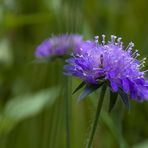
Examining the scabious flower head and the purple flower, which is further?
the purple flower

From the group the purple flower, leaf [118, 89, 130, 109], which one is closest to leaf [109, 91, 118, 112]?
leaf [118, 89, 130, 109]

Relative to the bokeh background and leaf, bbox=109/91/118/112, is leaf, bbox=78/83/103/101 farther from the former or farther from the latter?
the bokeh background

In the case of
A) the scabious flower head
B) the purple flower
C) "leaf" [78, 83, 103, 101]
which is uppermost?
the purple flower

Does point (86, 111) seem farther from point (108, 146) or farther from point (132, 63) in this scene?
point (132, 63)

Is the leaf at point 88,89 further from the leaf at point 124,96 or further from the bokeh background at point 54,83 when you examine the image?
the bokeh background at point 54,83

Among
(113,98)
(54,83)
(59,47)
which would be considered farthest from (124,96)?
(54,83)

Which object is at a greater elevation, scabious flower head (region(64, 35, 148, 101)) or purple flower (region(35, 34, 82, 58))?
purple flower (region(35, 34, 82, 58))
